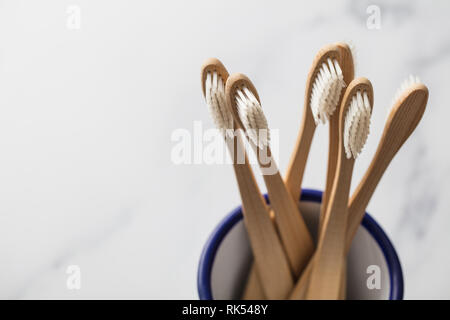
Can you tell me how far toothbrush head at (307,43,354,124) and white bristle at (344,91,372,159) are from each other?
10 mm

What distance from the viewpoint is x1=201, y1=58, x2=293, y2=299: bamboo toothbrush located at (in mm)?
261

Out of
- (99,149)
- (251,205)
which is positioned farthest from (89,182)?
(251,205)

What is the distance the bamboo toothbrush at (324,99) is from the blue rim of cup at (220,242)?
0.02m

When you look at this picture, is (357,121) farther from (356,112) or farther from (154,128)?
(154,128)

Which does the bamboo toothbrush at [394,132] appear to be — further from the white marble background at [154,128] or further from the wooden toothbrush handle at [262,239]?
the white marble background at [154,128]

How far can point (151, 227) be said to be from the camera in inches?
17.7

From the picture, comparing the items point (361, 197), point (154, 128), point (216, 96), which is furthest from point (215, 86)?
point (154, 128)

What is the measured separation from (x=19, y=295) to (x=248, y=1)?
323mm

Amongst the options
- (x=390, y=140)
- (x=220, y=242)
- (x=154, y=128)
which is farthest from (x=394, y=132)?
(x=154, y=128)

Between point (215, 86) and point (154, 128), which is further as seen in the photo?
point (154, 128)

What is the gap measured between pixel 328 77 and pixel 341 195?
0.07 m

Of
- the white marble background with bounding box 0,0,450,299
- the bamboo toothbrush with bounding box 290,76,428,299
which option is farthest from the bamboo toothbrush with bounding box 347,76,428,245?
the white marble background with bounding box 0,0,450,299

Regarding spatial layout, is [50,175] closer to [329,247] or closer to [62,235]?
[62,235]

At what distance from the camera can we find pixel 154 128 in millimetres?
476
